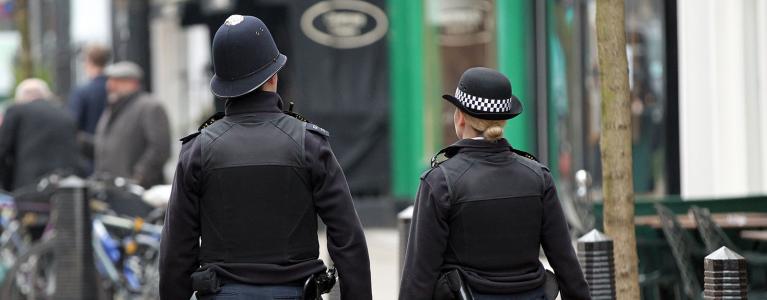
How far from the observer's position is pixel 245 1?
18.5 m

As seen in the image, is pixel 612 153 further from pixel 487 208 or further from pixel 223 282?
pixel 223 282

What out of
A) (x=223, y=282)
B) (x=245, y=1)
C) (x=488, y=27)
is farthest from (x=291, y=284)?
(x=245, y=1)

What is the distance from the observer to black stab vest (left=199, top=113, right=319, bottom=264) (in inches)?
214

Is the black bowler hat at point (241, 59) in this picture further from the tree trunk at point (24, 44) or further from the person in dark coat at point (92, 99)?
the tree trunk at point (24, 44)

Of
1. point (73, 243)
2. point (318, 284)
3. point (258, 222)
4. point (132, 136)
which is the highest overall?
point (258, 222)

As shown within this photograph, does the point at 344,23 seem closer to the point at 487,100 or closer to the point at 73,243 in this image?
the point at 73,243

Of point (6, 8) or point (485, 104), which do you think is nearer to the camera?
point (485, 104)

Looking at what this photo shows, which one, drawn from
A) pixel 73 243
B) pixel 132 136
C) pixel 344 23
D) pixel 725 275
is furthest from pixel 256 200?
pixel 344 23

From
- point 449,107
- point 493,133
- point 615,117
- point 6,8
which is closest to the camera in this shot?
point 493,133

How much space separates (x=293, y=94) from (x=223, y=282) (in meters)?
13.0

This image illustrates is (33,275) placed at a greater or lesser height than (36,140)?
lesser

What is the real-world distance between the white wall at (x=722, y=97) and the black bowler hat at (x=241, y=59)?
7.02m

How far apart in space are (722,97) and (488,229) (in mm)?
6944

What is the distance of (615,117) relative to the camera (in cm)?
699
